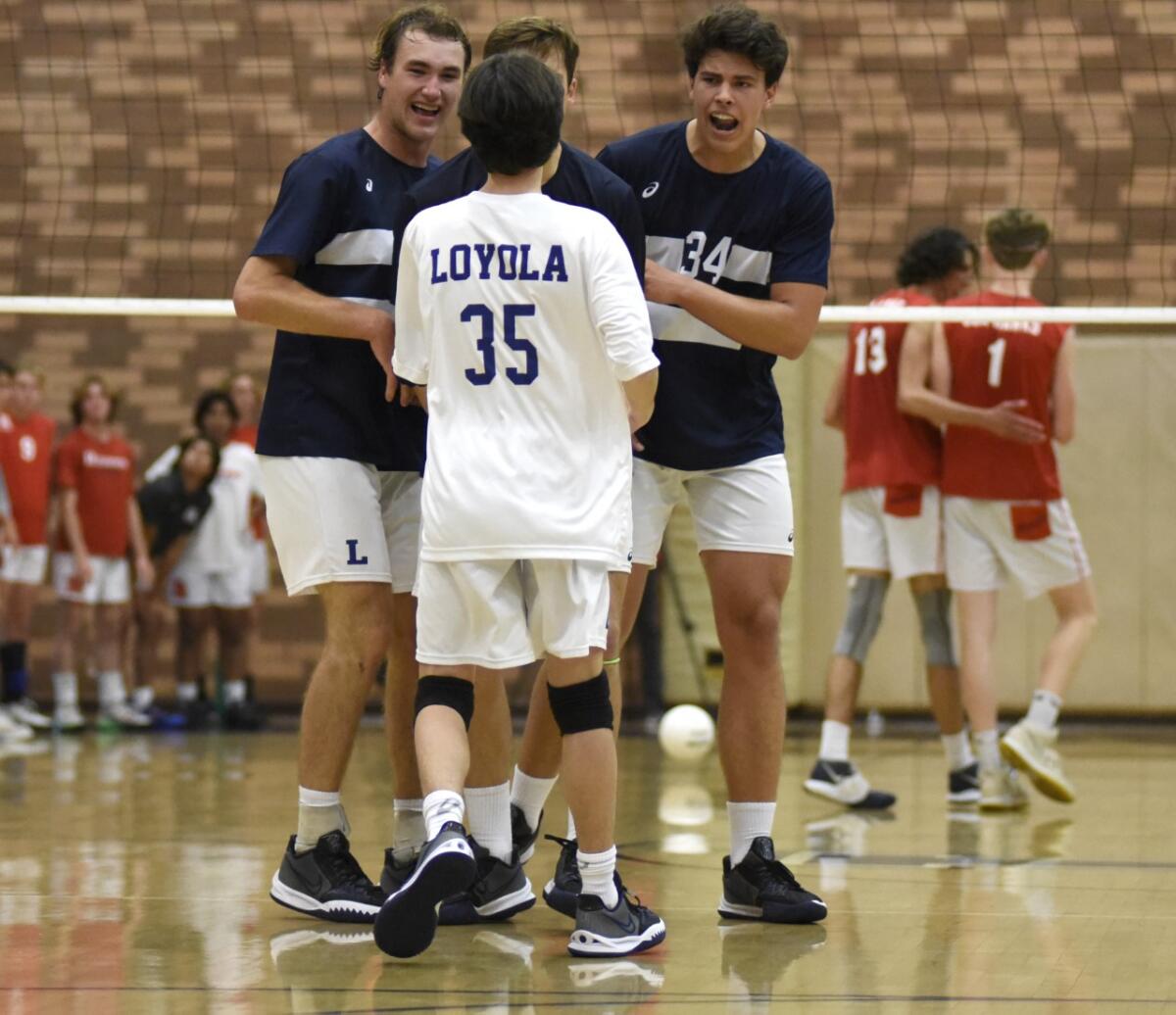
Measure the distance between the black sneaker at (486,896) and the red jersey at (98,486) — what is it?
671 centimetres

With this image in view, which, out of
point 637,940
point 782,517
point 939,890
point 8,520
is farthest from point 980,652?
point 8,520

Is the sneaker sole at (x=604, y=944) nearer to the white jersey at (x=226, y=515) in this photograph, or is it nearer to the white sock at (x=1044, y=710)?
the white sock at (x=1044, y=710)

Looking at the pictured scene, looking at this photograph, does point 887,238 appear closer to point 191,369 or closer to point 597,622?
point 191,369

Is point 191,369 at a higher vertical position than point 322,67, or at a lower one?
lower

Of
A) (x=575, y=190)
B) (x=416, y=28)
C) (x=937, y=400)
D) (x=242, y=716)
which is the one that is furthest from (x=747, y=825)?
(x=242, y=716)

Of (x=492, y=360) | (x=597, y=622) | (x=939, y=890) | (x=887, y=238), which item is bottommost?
(x=939, y=890)

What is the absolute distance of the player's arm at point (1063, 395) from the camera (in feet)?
22.8

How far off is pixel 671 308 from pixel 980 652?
302 centimetres

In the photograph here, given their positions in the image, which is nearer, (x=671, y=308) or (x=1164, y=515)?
(x=671, y=308)

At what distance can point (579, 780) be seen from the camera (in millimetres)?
3688

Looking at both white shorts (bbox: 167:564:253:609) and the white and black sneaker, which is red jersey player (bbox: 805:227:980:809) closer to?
the white and black sneaker

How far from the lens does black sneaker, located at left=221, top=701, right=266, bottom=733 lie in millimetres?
10297

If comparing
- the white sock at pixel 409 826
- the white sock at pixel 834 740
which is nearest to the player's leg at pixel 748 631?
the white sock at pixel 409 826

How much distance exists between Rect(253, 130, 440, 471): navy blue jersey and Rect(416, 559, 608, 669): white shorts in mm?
597
